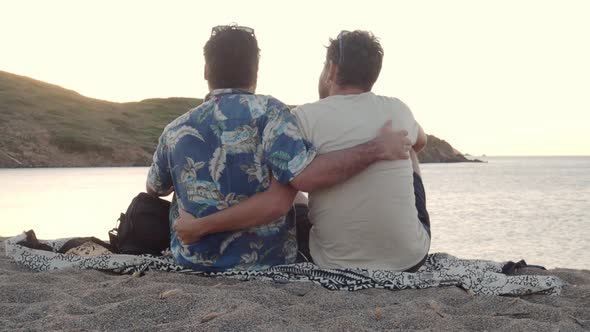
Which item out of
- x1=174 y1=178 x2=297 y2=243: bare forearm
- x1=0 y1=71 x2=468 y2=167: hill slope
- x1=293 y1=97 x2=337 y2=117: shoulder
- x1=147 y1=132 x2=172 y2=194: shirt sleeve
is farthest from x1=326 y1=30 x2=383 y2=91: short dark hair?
x1=0 y1=71 x2=468 y2=167: hill slope

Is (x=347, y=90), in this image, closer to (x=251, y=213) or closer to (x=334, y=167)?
(x=334, y=167)

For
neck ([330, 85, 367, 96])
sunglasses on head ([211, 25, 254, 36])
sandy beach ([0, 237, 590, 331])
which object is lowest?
sandy beach ([0, 237, 590, 331])

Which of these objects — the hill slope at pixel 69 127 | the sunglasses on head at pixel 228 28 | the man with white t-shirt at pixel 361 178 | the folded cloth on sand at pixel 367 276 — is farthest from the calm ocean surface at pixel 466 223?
the hill slope at pixel 69 127

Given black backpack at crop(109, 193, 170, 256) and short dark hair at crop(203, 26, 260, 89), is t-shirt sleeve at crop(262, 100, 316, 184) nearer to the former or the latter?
short dark hair at crop(203, 26, 260, 89)

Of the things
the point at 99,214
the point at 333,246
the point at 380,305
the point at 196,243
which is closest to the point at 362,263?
the point at 333,246

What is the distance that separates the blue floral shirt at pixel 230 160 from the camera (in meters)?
3.30

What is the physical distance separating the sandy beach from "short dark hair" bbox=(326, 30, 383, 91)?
1.12 m

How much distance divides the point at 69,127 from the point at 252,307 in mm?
51210

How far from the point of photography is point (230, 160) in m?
3.42

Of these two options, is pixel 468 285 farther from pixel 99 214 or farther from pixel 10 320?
pixel 99 214

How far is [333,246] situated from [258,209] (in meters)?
0.52

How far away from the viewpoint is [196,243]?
3.53 meters

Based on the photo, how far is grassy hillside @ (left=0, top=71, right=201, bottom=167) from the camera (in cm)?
4338

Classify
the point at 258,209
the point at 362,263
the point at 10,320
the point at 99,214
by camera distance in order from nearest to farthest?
the point at 10,320, the point at 258,209, the point at 362,263, the point at 99,214
